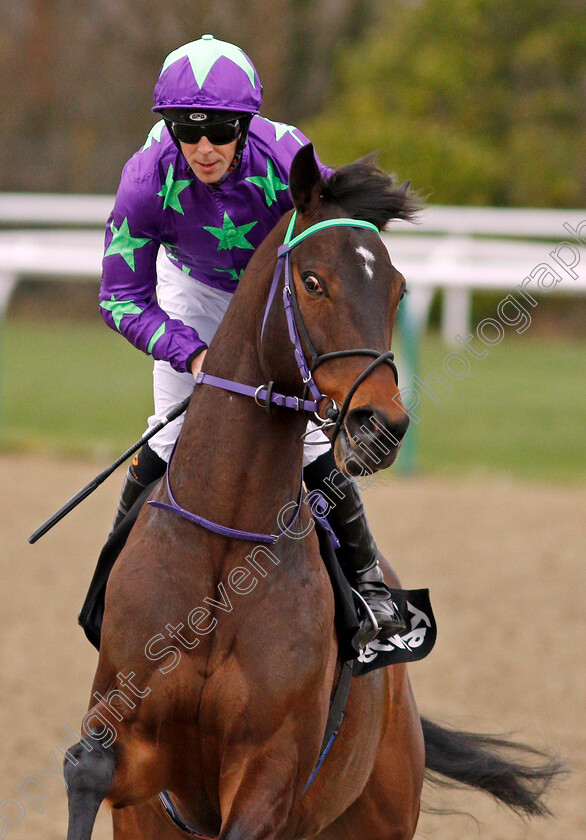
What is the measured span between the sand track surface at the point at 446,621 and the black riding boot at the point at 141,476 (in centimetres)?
75

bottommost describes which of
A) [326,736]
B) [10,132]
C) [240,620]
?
[10,132]

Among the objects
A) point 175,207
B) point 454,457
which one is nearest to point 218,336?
point 175,207

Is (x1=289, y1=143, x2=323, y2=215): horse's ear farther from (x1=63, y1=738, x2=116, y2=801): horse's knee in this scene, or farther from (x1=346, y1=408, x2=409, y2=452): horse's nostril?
(x1=63, y1=738, x2=116, y2=801): horse's knee

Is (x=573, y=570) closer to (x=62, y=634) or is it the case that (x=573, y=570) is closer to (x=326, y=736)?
(x=62, y=634)

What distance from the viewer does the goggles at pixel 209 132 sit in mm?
3131

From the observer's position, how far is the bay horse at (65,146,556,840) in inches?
117

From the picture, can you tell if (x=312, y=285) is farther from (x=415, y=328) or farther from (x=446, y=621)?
(x=415, y=328)

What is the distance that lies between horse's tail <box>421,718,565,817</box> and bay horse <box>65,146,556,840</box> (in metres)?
1.36

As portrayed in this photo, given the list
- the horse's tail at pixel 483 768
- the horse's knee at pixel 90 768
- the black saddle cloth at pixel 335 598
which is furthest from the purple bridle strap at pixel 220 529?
the horse's tail at pixel 483 768

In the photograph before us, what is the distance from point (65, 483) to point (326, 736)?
7.61 m

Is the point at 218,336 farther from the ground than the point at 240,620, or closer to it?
farther from the ground

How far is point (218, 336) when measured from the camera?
10.5 ft

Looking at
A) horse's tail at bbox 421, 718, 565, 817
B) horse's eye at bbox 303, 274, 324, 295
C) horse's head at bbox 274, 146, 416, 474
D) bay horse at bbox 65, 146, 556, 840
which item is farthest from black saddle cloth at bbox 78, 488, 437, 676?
horse's tail at bbox 421, 718, 565, 817

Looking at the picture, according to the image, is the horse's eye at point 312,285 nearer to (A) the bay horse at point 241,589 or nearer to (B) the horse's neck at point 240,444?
(A) the bay horse at point 241,589
